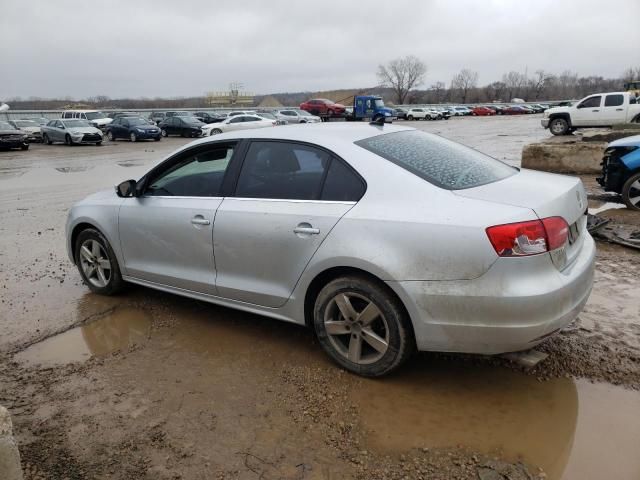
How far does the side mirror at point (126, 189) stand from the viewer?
174 inches

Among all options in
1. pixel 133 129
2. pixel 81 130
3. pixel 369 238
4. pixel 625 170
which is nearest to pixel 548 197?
pixel 369 238

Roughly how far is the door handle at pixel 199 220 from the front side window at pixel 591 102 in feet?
76.2

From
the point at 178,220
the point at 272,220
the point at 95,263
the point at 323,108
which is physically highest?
the point at 323,108

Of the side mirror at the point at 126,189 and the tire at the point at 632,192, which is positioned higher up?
the side mirror at the point at 126,189

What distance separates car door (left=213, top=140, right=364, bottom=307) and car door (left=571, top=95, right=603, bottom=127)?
22.9 metres

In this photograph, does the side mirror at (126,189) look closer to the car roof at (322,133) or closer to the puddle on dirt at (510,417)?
the car roof at (322,133)

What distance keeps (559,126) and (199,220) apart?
78.2 ft

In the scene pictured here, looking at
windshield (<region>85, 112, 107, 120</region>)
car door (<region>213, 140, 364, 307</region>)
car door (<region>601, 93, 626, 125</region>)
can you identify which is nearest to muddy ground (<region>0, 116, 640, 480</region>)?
car door (<region>213, 140, 364, 307</region>)

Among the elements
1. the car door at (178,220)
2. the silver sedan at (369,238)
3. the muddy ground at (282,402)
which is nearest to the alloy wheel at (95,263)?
the muddy ground at (282,402)

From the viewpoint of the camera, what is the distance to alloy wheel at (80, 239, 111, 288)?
4843 millimetres

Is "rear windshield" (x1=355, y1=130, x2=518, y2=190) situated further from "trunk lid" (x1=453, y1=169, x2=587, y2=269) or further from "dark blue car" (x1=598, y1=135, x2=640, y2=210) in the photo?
"dark blue car" (x1=598, y1=135, x2=640, y2=210)

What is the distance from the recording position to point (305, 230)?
3.27m

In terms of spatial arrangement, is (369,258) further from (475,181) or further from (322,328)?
(475,181)

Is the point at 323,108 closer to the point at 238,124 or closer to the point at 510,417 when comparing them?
the point at 238,124
